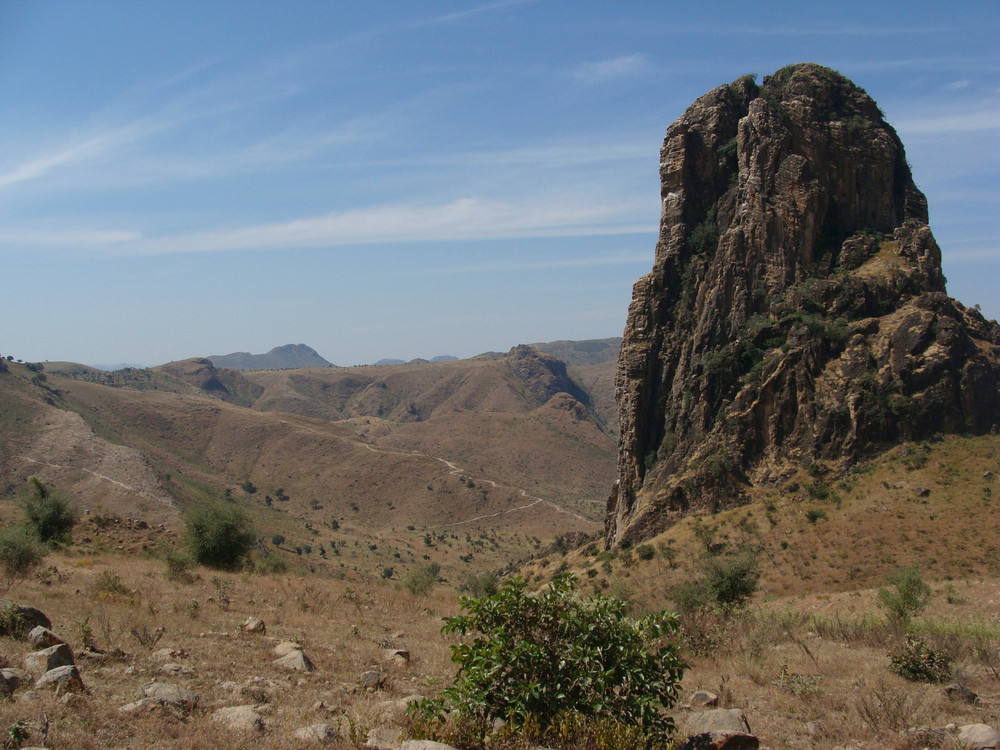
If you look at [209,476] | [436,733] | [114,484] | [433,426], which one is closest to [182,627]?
[436,733]

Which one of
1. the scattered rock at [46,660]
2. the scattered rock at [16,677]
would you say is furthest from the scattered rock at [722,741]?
the scattered rock at [46,660]

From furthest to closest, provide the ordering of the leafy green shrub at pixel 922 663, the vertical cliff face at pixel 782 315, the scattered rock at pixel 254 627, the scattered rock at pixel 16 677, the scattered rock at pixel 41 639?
the vertical cliff face at pixel 782 315 → the scattered rock at pixel 254 627 → the leafy green shrub at pixel 922 663 → the scattered rock at pixel 41 639 → the scattered rock at pixel 16 677

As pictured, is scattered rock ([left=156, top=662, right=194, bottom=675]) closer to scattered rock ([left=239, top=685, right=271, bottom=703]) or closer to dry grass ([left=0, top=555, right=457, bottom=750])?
dry grass ([left=0, top=555, right=457, bottom=750])

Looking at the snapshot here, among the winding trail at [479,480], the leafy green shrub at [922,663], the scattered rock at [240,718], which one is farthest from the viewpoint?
the winding trail at [479,480]

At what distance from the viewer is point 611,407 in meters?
196

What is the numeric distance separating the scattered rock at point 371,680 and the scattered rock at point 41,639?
4611mm

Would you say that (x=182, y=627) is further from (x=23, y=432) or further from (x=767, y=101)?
(x=23, y=432)

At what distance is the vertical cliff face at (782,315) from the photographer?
32.8m

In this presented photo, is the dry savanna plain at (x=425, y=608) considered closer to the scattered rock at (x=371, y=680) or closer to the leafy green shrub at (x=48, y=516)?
the scattered rock at (x=371, y=680)

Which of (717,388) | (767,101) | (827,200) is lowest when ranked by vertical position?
(717,388)

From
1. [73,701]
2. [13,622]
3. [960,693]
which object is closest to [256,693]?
[73,701]

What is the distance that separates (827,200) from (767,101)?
776 centimetres

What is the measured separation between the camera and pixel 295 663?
10.7m

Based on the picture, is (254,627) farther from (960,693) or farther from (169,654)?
(960,693)
